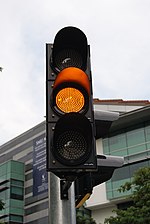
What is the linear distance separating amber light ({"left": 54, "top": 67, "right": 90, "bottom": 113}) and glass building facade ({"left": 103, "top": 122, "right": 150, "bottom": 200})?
35641 mm

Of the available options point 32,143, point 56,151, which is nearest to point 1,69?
point 56,151

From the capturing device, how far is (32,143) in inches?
2731

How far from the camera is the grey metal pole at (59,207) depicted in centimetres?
264

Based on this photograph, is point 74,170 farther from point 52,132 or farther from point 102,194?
point 102,194

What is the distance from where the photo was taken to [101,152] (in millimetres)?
40938

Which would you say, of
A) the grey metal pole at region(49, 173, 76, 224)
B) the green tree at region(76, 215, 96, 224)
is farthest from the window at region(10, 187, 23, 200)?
the grey metal pole at region(49, 173, 76, 224)

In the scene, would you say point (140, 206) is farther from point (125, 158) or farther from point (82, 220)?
point (125, 158)

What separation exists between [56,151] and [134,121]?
38722 millimetres

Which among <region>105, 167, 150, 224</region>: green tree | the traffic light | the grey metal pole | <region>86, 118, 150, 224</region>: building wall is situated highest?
<region>86, 118, 150, 224</region>: building wall

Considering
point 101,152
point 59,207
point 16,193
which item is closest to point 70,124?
point 59,207

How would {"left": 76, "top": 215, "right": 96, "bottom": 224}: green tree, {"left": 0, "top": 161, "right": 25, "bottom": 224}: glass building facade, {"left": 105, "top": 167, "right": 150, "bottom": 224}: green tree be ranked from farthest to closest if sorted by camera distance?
{"left": 0, "top": 161, "right": 25, "bottom": 224}: glass building facade → {"left": 76, "top": 215, "right": 96, "bottom": 224}: green tree → {"left": 105, "top": 167, "right": 150, "bottom": 224}: green tree

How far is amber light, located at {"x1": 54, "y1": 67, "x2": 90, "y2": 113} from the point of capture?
237 centimetres

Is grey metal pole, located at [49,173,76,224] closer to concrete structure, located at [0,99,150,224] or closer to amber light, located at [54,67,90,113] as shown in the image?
amber light, located at [54,67,90,113]

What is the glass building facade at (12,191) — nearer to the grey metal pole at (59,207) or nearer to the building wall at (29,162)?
the building wall at (29,162)
